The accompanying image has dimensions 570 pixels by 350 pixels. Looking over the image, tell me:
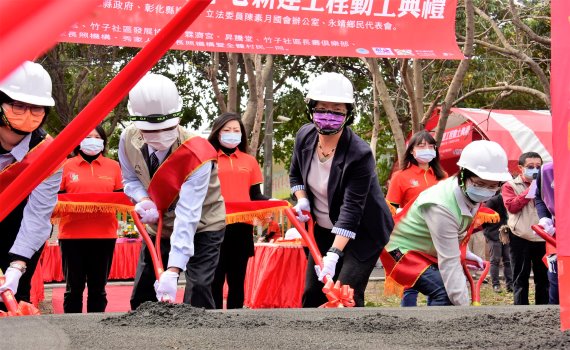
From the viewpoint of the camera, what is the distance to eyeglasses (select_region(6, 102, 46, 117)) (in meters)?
3.37

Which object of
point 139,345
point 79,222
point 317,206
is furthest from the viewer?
point 79,222

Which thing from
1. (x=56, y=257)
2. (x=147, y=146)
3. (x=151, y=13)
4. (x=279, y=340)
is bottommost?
(x=56, y=257)

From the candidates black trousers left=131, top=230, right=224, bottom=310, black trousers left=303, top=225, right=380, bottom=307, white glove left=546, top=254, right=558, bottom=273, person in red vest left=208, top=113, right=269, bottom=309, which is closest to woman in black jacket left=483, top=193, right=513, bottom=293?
white glove left=546, top=254, right=558, bottom=273

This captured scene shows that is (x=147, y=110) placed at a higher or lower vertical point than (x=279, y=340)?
higher

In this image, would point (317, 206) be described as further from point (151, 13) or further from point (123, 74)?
point (123, 74)

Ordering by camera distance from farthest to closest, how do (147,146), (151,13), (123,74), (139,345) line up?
1. (151,13)
2. (147,146)
3. (139,345)
4. (123,74)

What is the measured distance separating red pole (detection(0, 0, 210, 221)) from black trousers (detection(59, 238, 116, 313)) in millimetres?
4899

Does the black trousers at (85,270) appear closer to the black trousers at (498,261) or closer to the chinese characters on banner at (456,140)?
the black trousers at (498,261)

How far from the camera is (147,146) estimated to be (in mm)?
4082

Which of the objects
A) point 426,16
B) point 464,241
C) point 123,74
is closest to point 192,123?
point 426,16

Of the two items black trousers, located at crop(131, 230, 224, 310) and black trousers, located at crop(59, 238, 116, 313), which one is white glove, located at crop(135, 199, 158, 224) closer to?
black trousers, located at crop(131, 230, 224, 310)

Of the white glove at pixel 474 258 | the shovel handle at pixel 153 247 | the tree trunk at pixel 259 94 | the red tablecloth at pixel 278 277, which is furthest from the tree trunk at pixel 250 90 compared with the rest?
the shovel handle at pixel 153 247

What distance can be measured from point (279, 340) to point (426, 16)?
5.20 metres

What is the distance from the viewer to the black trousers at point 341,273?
4.39 m
